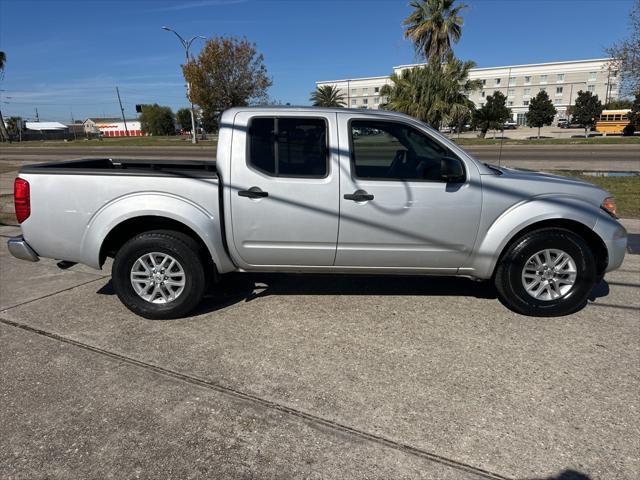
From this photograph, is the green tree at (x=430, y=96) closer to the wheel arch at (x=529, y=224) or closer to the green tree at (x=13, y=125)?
the wheel arch at (x=529, y=224)

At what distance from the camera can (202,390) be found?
9.95 feet

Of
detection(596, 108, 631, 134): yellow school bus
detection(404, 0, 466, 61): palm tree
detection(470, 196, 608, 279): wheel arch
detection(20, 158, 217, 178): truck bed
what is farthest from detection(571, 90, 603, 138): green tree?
detection(20, 158, 217, 178): truck bed

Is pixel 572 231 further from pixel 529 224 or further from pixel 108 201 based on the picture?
pixel 108 201

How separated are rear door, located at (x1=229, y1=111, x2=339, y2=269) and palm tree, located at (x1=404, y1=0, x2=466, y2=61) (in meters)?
32.9

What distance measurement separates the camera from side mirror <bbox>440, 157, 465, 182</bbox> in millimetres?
3826

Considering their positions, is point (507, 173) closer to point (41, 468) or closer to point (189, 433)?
point (189, 433)

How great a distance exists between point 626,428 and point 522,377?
664mm

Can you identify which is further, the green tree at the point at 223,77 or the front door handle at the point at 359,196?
the green tree at the point at 223,77

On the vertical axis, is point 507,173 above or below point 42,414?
above

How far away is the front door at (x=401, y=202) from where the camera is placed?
155 inches

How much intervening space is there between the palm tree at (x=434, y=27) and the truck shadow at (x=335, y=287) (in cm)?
3210

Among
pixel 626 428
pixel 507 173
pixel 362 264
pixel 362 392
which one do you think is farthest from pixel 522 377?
pixel 507 173

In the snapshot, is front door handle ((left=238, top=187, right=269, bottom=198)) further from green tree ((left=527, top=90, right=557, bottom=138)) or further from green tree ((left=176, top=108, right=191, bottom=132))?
green tree ((left=176, top=108, right=191, bottom=132))

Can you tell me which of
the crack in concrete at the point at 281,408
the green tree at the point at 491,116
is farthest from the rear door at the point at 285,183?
the green tree at the point at 491,116
